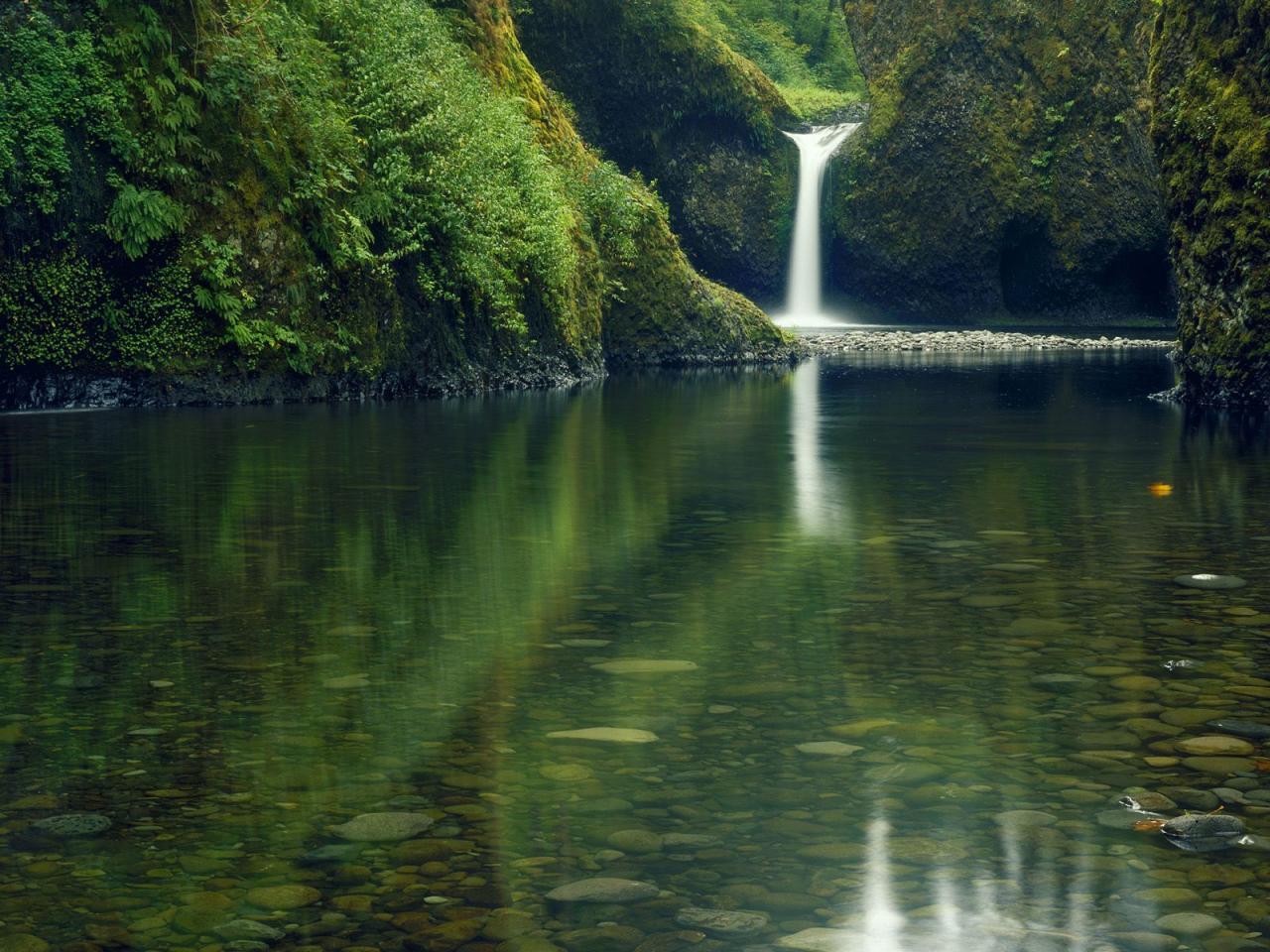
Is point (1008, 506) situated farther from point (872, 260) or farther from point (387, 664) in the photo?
point (872, 260)

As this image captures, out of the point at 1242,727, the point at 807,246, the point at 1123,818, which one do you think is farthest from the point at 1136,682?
the point at 807,246

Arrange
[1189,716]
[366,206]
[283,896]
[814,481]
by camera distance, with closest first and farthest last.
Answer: [283,896] → [1189,716] → [814,481] → [366,206]

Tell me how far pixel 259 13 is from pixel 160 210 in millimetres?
4378

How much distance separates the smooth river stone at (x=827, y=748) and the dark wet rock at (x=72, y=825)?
2280 millimetres

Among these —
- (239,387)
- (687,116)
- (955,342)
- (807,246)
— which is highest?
(687,116)

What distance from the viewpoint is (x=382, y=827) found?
491 centimetres

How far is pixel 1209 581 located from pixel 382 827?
6.02 metres

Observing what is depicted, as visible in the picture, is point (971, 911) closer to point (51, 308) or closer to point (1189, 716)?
point (1189, 716)

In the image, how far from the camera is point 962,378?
120ft

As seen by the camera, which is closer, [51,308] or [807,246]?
[51,308]

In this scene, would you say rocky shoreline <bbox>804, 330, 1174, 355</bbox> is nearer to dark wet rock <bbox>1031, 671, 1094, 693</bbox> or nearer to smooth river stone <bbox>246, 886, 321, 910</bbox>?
dark wet rock <bbox>1031, 671, 1094, 693</bbox>

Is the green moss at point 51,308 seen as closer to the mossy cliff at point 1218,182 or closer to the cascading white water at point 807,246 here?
the mossy cliff at point 1218,182

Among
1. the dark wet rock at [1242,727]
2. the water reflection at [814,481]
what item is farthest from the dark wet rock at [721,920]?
the water reflection at [814,481]

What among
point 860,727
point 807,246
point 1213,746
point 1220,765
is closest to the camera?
point 1220,765
